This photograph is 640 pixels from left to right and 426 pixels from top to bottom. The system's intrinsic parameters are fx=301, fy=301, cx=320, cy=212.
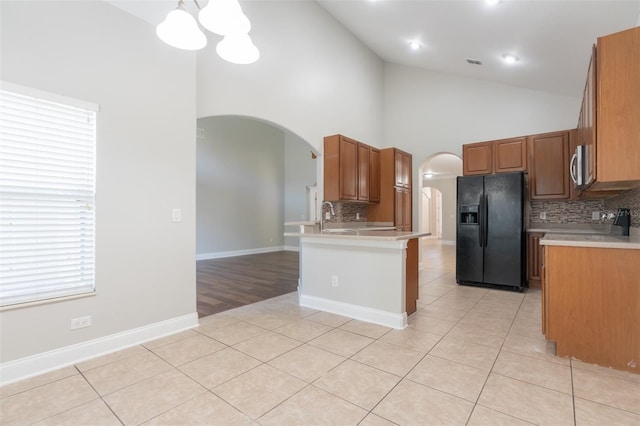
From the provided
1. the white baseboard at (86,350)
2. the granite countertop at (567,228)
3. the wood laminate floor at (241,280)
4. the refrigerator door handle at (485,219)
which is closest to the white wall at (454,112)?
the granite countertop at (567,228)

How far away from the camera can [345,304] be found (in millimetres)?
3383

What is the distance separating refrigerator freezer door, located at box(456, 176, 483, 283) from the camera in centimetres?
460

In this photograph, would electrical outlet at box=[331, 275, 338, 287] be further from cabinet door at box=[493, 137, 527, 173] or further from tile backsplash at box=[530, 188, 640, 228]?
tile backsplash at box=[530, 188, 640, 228]

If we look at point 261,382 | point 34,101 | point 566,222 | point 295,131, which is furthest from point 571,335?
point 34,101

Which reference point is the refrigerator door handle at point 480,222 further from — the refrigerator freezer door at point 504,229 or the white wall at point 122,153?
the white wall at point 122,153

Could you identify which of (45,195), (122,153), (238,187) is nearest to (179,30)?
(122,153)

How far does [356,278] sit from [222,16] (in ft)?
8.58

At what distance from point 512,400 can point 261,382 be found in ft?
5.10

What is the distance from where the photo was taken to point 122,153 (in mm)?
2590

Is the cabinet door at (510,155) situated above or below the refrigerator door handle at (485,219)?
above

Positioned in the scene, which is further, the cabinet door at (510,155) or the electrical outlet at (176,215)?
the cabinet door at (510,155)

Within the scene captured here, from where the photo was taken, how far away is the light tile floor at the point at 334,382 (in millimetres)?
1672

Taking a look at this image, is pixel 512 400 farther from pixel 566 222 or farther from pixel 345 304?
pixel 566 222

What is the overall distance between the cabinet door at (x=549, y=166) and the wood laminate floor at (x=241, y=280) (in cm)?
408
